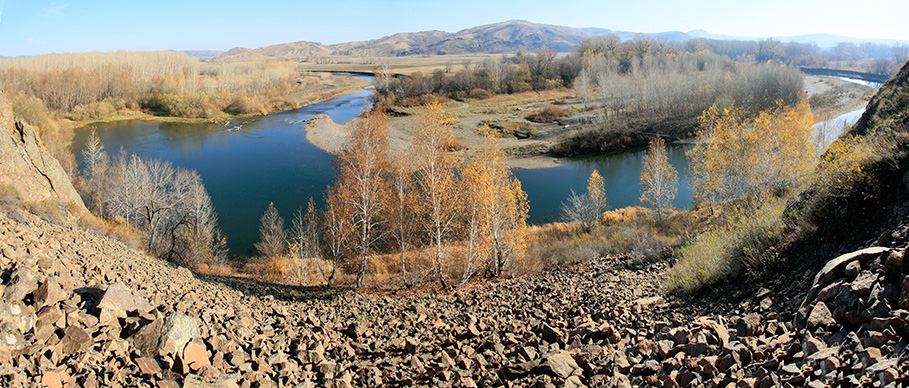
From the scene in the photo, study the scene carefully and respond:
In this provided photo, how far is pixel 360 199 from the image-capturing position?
13906 millimetres

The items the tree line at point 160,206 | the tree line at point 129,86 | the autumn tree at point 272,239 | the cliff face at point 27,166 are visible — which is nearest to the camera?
the cliff face at point 27,166

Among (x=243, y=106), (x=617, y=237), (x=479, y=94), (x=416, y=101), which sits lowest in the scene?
(x=617, y=237)

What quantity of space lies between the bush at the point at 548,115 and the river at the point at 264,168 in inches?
679

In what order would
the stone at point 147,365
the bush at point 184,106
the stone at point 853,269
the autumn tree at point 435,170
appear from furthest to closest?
1. the bush at point 184,106
2. the autumn tree at point 435,170
3. the stone at point 853,269
4. the stone at point 147,365

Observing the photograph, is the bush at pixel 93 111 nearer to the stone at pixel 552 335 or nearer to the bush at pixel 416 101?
the bush at pixel 416 101

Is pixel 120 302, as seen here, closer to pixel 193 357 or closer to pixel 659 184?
pixel 193 357

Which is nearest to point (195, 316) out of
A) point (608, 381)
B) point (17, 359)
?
point (17, 359)

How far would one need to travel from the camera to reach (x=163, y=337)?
5.11 m

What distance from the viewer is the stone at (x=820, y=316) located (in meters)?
4.84

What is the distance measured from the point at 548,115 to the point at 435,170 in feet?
173

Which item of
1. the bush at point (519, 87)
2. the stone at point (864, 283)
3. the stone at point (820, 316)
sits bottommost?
the stone at point (820, 316)

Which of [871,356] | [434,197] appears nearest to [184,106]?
[434,197]

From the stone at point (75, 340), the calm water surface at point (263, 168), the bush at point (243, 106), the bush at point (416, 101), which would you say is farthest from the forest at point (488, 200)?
the bush at point (416, 101)

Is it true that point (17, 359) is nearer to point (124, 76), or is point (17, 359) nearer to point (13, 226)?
point (13, 226)
